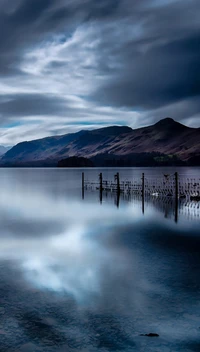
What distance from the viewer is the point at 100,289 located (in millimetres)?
11984

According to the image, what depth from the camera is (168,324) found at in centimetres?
927

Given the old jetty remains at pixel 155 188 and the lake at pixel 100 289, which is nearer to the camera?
the lake at pixel 100 289

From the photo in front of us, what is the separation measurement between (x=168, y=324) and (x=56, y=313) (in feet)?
11.0

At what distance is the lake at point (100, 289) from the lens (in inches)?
338

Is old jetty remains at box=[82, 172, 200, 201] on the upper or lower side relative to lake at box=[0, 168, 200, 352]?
upper

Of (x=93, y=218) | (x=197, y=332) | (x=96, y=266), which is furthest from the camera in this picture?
(x=93, y=218)

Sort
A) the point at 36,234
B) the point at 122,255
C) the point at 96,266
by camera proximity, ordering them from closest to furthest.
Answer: the point at 96,266
the point at 122,255
the point at 36,234

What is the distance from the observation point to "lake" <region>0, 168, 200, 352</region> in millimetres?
8578

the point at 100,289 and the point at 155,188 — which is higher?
the point at 155,188

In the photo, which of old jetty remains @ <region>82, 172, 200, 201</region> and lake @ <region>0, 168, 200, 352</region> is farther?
old jetty remains @ <region>82, 172, 200, 201</region>

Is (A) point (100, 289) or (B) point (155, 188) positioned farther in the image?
(B) point (155, 188)

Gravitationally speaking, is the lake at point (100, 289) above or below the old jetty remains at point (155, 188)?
below

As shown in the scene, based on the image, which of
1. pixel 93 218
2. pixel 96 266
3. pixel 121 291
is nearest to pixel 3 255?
pixel 96 266

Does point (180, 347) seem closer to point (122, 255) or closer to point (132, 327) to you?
point (132, 327)
